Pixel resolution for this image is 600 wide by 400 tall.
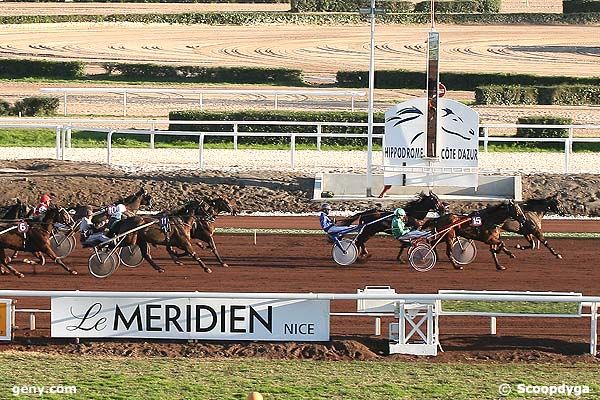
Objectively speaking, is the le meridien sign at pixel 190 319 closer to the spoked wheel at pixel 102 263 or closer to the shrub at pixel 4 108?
the spoked wheel at pixel 102 263

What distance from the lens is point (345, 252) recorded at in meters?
16.1

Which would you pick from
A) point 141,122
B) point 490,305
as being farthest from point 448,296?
point 141,122

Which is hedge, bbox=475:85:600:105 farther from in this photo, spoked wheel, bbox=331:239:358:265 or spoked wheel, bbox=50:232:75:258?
spoked wheel, bbox=50:232:75:258

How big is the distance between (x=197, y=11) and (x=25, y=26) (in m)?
8.63

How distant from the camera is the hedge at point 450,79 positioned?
35.3 metres

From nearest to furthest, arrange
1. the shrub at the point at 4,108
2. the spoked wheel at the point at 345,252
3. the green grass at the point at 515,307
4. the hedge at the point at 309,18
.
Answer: the green grass at the point at 515,307 → the spoked wheel at the point at 345,252 → the shrub at the point at 4,108 → the hedge at the point at 309,18

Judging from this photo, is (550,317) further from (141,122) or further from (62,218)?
(141,122)

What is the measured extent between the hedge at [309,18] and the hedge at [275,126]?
2820 cm

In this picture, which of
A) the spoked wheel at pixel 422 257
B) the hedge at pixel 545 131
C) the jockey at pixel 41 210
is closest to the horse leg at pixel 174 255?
the jockey at pixel 41 210

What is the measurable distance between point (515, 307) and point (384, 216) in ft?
11.2

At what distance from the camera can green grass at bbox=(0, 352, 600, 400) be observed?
10.7 meters

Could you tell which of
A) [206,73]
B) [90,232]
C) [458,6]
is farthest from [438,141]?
[458,6]

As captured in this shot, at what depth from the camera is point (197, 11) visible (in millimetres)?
58469

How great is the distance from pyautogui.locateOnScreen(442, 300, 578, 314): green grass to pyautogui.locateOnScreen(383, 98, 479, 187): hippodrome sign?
23.3 ft
